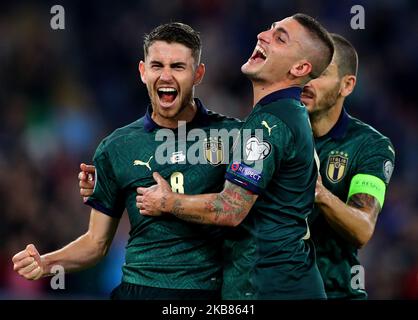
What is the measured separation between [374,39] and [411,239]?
118 inches

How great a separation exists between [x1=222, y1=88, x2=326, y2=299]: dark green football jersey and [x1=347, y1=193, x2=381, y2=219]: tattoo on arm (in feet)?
1.92

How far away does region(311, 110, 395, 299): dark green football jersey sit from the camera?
16.7ft

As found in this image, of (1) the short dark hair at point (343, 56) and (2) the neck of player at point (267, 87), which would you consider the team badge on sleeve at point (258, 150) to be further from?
(1) the short dark hair at point (343, 56)

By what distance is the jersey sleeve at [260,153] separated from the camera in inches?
170

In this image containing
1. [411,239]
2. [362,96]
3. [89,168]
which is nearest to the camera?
[89,168]

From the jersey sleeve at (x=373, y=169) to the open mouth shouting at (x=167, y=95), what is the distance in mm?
1107

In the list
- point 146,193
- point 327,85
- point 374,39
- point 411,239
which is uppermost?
point 374,39

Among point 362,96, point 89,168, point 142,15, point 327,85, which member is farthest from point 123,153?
point 142,15

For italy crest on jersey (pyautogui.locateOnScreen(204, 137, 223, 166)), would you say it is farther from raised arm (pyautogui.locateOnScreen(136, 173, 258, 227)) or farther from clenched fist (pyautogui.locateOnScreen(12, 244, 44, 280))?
clenched fist (pyautogui.locateOnScreen(12, 244, 44, 280))

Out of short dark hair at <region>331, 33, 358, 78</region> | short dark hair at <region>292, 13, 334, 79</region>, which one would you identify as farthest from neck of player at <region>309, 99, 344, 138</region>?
short dark hair at <region>292, 13, 334, 79</region>

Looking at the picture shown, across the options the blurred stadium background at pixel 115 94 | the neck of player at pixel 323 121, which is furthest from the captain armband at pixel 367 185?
the blurred stadium background at pixel 115 94

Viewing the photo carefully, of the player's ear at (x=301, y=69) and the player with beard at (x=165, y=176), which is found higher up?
the player's ear at (x=301, y=69)
